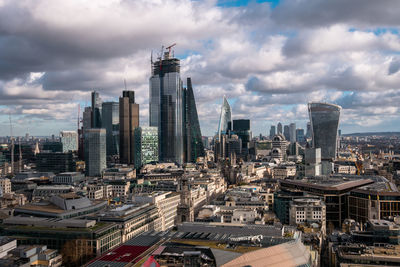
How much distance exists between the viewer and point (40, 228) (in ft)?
317

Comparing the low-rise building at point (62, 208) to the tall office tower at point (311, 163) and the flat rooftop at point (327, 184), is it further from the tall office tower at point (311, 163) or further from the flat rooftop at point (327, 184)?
the tall office tower at point (311, 163)

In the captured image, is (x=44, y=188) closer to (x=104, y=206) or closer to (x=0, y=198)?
(x=0, y=198)

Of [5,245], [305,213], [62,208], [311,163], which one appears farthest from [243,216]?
[311,163]

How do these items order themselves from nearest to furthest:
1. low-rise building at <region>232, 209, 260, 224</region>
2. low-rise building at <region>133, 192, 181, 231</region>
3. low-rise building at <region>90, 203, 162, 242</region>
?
low-rise building at <region>90, 203, 162, 242</region>, low-rise building at <region>232, 209, 260, 224</region>, low-rise building at <region>133, 192, 181, 231</region>

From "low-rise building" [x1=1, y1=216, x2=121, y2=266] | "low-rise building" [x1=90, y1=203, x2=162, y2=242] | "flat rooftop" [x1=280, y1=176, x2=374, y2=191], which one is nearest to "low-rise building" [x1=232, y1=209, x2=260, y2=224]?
"low-rise building" [x1=90, y1=203, x2=162, y2=242]

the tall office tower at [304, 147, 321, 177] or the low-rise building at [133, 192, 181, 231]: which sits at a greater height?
the tall office tower at [304, 147, 321, 177]

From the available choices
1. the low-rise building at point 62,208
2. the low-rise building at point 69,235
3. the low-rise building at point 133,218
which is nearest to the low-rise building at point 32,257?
the low-rise building at point 69,235

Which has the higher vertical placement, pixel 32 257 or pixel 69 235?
pixel 69 235

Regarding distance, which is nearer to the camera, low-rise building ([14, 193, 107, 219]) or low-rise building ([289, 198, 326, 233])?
low-rise building ([14, 193, 107, 219])

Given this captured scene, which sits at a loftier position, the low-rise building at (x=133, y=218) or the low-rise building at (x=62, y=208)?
the low-rise building at (x=62, y=208)

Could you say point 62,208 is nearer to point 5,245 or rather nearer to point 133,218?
point 133,218

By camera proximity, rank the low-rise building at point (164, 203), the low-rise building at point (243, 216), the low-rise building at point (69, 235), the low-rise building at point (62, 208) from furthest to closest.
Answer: the low-rise building at point (164, 203)
the low-rise building at point (243, 216)
the low-rise building at point (62, 208)
the low-rise building at point (69, 235)

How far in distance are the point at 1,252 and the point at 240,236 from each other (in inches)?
1865

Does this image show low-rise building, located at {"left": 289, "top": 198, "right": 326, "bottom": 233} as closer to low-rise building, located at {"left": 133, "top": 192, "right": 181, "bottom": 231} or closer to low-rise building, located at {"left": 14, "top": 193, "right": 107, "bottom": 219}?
low-rise building, located at {"left": 133, "top": 192, "right": 181, "bottom": 231}
